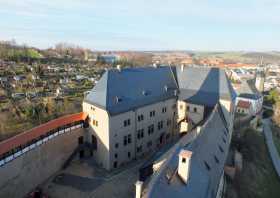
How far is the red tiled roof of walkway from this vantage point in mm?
21125

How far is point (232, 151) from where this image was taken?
38.4 m

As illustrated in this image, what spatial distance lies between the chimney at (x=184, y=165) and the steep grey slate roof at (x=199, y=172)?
14.2 inches

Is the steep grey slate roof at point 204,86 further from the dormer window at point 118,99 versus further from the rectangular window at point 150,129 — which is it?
the dormer window at point 118,99

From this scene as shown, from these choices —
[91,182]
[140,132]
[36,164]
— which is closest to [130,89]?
[140,132]

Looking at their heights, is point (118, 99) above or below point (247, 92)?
above

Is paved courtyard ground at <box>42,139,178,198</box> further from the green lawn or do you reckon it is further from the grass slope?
the green lawn

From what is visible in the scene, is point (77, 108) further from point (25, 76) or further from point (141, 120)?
point (25, 76)

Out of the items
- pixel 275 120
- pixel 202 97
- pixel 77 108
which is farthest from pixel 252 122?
pixel 77 108

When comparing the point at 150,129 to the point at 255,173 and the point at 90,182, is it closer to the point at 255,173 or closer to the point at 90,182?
the point at 90,182

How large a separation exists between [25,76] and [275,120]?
6462 centimetres

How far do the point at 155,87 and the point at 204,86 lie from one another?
830cm

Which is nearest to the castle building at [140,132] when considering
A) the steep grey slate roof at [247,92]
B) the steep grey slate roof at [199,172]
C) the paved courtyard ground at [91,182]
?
the steep grey slate roof at [199,172]

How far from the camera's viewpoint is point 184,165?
55.0ft

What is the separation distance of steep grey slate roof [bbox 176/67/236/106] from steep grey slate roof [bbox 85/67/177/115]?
7.45ft
